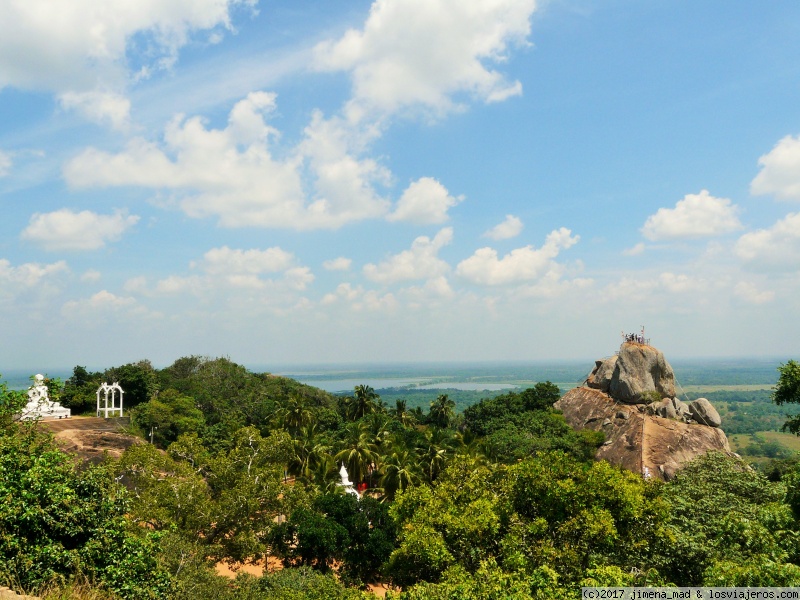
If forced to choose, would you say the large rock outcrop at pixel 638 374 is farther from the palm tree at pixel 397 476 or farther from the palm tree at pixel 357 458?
the palm tree at pixel 357 458

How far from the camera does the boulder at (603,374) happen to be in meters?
52.2

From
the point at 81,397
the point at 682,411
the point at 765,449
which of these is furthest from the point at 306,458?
the point at 765,449

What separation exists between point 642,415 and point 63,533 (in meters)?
43.5

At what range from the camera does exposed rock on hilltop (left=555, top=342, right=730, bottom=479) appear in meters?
38.7

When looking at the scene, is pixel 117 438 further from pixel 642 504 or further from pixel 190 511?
pixel 642 504

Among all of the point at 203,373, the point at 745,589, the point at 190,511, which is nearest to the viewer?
the point at 745,589

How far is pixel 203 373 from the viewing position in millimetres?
72125

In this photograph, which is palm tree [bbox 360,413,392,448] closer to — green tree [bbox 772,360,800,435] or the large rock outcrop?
the large rock outcrop

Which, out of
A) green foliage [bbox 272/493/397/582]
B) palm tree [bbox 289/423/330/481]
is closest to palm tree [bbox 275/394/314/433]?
palm tree [bbox 289/423/330/481]

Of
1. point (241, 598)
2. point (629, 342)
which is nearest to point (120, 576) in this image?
point (241, 598)

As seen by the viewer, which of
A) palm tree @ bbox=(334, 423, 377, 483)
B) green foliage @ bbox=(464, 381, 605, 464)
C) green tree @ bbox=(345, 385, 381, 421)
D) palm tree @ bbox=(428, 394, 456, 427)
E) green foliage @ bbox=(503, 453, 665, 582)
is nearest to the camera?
green foliage @ bbox=(503, 453, 665, 582)

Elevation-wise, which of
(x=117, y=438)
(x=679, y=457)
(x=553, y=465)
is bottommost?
(x=679, y=457)

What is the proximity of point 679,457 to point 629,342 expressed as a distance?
14707 millimetres

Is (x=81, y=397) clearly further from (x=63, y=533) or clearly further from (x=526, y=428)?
(x=63, y=533)
